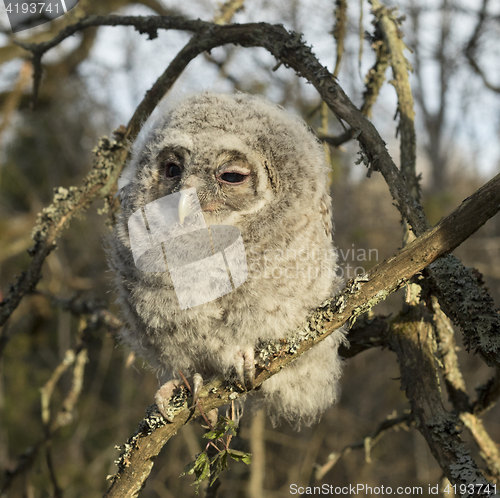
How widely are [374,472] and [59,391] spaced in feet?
18.3

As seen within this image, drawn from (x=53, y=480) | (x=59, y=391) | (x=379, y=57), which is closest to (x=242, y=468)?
(x=59, y=391)

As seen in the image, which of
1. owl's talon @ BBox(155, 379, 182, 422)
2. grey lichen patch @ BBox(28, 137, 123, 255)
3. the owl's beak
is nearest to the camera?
owl's talon @ BBox(155, 379, 182, 422)

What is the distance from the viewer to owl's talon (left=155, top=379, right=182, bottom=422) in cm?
122

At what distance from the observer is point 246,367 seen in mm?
1350

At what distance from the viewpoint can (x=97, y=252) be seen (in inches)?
283

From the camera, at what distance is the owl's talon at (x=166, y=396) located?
1223 millimetres

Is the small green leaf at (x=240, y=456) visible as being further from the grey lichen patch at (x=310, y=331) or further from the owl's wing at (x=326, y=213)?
the owl's wing at (x=326, y=213)

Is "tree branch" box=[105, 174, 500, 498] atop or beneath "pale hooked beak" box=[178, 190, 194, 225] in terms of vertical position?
beneath

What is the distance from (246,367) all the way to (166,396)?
1.64 ft

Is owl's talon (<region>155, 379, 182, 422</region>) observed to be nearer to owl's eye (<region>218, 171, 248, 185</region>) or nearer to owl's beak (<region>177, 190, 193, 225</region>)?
owl's beak (<region>177, 190, 193, 225</region>)

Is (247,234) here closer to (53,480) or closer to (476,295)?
(476,295)

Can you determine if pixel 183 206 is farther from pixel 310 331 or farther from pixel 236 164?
pixel 310 331

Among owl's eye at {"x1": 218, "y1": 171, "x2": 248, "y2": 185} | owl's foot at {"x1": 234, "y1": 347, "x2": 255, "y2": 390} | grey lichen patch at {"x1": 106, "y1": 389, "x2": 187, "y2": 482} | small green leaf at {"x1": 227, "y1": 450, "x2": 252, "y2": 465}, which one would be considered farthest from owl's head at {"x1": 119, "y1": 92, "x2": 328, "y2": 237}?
small green leaf at {"x1": 227, "y1": 450, "x2": 252, "y2": 465}

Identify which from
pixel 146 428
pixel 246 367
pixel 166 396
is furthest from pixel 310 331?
pixel 166 396
